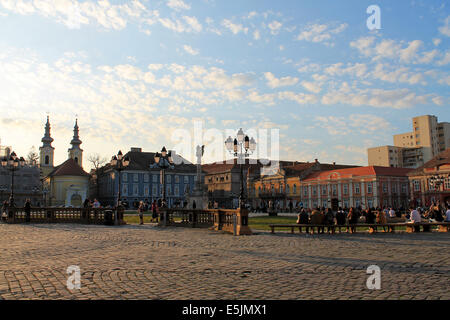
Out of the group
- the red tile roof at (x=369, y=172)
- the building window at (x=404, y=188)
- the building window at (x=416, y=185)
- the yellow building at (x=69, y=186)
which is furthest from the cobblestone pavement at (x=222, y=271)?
the yellow building at (x=69, y=186)

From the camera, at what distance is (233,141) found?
68.0ft

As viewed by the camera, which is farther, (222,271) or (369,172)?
(369,172)

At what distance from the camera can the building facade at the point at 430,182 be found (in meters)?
58.6

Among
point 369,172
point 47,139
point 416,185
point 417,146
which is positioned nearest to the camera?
point 416,185

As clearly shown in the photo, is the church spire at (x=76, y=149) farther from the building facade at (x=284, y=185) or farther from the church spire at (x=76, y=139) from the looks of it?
the building facade at (x=284, y=185)

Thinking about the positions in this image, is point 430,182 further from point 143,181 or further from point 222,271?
point 222,271

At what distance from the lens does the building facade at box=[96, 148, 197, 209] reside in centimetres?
8588

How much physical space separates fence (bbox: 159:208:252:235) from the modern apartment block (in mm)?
96410

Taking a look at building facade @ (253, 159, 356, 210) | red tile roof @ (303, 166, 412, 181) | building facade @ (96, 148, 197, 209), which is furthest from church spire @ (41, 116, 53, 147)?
red tile roof @ (303, 166, 412, 181)

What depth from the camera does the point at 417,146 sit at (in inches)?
4459

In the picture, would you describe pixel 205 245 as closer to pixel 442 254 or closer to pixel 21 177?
pixel 442 254

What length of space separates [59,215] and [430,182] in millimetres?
51468

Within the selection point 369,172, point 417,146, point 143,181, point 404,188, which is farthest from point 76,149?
point 417,146

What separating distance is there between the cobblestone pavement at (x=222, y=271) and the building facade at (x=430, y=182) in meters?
51.5
